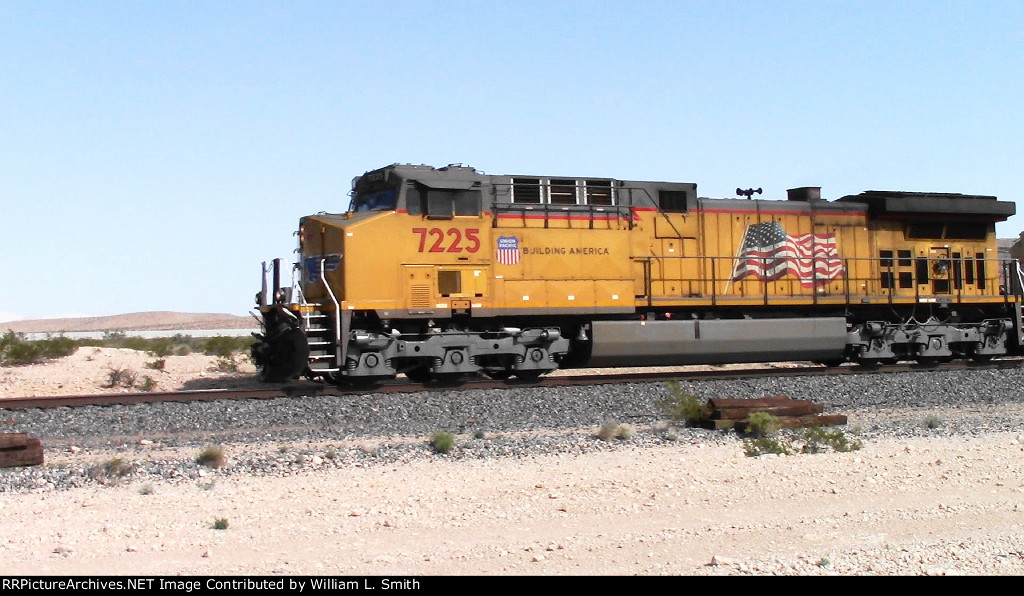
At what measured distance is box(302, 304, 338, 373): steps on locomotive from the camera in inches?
532

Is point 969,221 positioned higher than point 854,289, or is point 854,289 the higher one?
point 969,221

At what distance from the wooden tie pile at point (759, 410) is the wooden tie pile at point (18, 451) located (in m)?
7.12

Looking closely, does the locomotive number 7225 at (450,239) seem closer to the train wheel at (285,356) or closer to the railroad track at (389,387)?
the railroad track at (389,387)

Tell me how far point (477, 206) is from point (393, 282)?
69.2 inches

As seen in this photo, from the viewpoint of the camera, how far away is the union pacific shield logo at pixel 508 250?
14.7 metres

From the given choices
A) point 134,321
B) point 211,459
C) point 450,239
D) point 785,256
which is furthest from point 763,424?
point 134,321

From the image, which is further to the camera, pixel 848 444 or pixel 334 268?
pixel 334 268

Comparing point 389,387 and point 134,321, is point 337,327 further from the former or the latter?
point 134,321

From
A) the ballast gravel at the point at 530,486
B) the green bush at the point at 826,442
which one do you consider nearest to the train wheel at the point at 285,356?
the ballast gravel at the point at 530,486

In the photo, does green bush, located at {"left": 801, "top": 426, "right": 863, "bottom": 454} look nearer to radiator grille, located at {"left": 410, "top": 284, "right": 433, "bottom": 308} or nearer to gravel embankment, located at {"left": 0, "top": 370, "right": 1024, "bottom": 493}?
gravel embankment, located at {"left": 0, "top": 370, "right": 1024, "bottom": 493}

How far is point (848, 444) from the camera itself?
978 centimetres

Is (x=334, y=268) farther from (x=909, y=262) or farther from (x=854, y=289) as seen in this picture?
(x=909, y=262)

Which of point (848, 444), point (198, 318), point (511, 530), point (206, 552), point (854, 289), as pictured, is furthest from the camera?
point (198, 318)

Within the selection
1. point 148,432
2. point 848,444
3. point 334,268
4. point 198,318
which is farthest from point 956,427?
point 198,318
